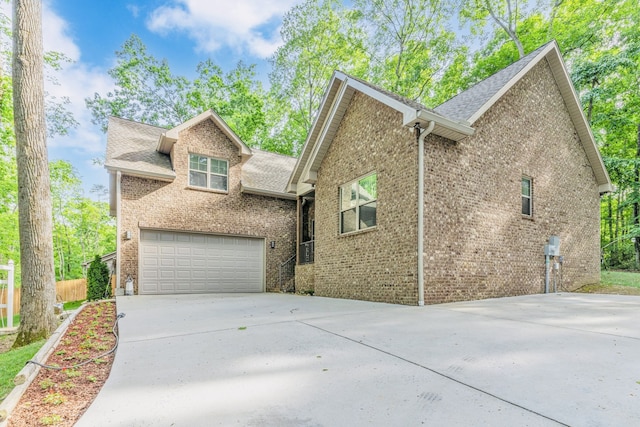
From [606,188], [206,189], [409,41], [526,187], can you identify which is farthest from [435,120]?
[409,41]

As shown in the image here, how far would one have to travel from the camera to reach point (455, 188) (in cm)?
711

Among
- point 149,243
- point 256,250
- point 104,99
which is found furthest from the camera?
point 104,99

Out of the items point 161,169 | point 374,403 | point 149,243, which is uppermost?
point 161,169

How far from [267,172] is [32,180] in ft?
29.5

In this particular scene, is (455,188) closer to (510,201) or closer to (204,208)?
(510,201)

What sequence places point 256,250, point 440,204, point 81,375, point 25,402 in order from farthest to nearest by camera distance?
point 256,250, point 440,204, point 81,375, point 25,402

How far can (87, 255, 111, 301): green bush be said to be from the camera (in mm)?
10039

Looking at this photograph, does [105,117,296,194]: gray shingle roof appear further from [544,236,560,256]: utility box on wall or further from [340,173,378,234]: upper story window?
[544,236,560,256]: utility box on wall

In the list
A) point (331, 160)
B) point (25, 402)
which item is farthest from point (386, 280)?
point (25, 402)

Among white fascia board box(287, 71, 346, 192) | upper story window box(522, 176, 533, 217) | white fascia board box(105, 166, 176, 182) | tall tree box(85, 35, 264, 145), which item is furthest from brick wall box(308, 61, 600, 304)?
tall tree box(85, 35, 264, 145)

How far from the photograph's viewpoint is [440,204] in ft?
22.5

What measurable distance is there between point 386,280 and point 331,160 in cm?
416

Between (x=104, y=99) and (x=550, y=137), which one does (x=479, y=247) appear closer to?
(x=550, y=137)

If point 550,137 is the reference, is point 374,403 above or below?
below
